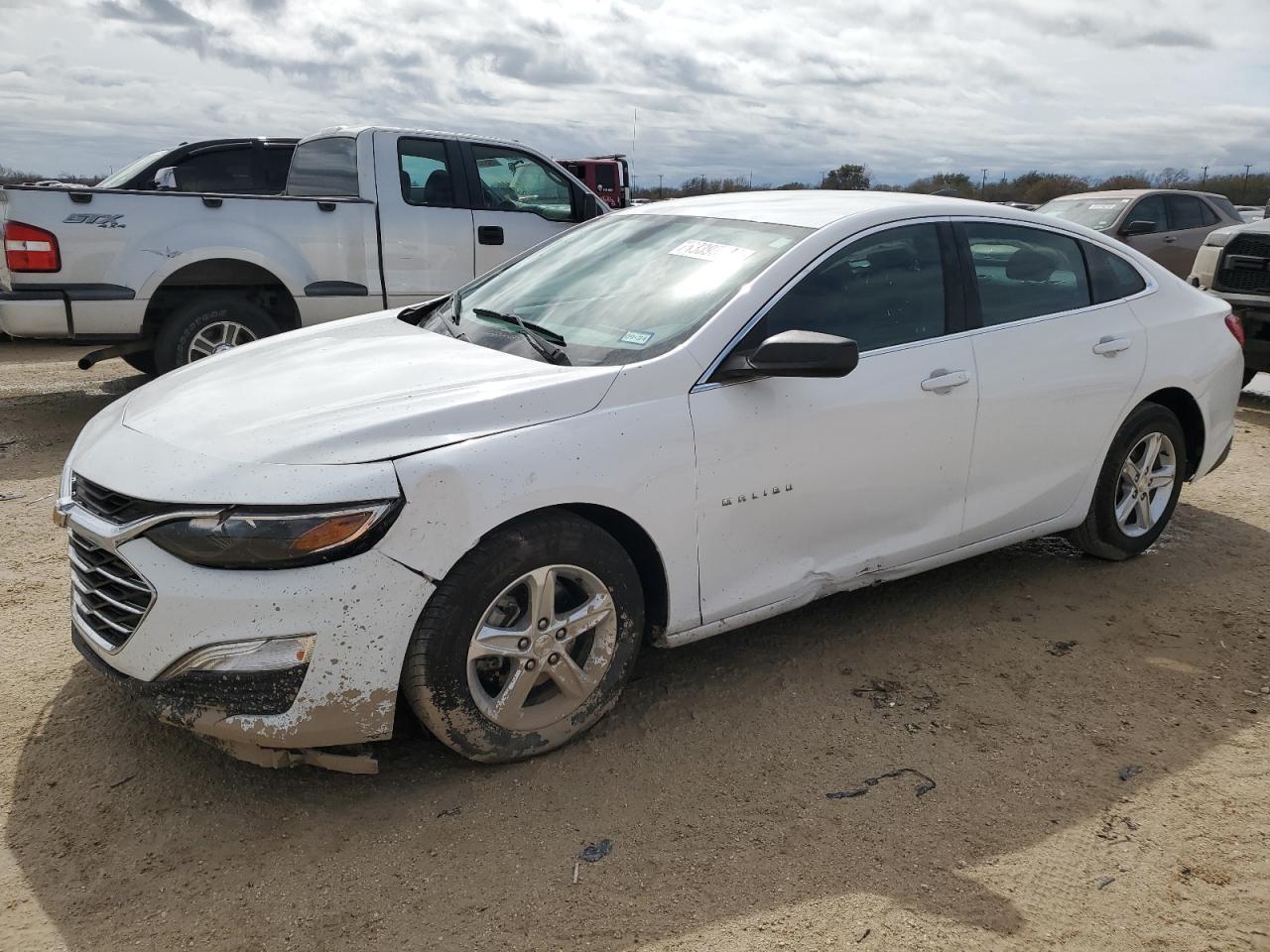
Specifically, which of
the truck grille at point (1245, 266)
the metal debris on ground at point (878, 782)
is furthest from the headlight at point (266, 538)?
the truck grille at point (1245, 266)

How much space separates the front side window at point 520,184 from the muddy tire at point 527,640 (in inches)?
230

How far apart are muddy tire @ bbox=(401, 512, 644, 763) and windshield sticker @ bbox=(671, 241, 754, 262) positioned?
1159 mm

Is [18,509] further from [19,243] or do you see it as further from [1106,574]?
[1106,574]

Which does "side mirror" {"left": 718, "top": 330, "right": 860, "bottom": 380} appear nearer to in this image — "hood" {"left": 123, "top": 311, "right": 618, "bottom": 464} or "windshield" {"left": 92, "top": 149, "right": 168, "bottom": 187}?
"hood" {"left": 123, "top": 311, "right": 618, "bottom": 464}

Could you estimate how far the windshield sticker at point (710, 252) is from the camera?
3.69 metres

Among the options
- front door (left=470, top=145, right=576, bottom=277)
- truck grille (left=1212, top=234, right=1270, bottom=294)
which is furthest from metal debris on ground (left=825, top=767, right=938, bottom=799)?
truck grille (left=1212, top=234, right=1270, bottom=294)

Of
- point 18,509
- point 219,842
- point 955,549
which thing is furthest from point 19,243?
point 955,549

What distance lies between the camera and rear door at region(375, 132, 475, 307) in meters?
8.02

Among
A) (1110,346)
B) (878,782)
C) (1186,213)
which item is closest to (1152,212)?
(1186,213)

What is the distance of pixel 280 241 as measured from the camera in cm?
762

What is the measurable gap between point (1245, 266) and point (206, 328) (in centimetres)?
847

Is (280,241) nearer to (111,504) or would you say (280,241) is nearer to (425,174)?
(425,174)

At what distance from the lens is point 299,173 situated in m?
8.55

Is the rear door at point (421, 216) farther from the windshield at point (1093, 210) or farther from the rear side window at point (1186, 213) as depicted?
the rear side window at point (1186, 213)
